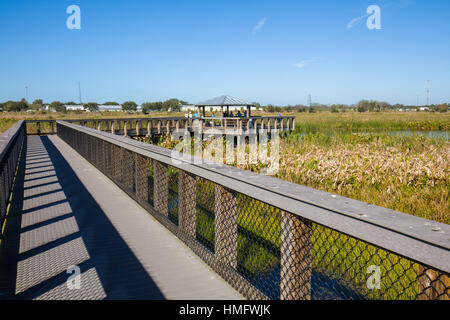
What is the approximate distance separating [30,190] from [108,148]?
177 centimetres

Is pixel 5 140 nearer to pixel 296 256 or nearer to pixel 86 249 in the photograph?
pixel 86 249

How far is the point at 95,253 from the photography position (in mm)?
3916

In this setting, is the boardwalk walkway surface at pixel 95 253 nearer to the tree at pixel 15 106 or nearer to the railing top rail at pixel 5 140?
the railing top rail at pixel 5 140

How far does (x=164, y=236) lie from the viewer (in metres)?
4.46

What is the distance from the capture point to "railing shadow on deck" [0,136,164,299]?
10.3ft

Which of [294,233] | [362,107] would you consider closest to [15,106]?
[362,107]

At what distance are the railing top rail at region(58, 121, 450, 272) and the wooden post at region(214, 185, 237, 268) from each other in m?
0.45

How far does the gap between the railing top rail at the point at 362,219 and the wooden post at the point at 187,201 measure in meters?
1.22

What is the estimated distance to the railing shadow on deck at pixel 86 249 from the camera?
10.3 feet

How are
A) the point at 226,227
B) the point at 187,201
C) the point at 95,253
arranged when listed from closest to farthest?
the point at 226,227 < the point at 95,253 < the point at 187,201

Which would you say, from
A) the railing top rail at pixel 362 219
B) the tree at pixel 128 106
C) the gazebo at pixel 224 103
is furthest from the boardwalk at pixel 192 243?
the tree at pixel 128 106

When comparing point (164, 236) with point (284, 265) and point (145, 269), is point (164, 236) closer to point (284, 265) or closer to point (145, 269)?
point (145, 269)

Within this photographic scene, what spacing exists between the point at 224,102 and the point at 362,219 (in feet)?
91.0

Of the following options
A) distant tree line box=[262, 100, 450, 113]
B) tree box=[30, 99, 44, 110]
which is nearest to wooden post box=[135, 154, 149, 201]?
distant tree line box=[262, 100, 450, 113]
